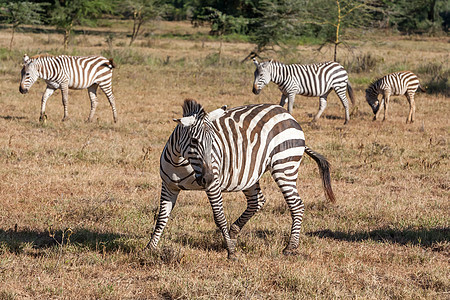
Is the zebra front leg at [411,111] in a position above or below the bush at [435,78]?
below

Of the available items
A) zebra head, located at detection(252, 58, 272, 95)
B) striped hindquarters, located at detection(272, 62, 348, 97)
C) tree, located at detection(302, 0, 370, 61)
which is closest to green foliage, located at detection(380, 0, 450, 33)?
tree, located at detection(302, 0, 370, 61)

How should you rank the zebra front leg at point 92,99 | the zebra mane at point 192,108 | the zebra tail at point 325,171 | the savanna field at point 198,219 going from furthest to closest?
the zebra front leg at point 92,99, the zebra tail at point 325,171, the zebra mane at point 192,108, the savanna field at point 198,219

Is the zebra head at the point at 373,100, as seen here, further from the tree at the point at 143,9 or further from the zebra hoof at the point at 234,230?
the tree at the point at 143,9

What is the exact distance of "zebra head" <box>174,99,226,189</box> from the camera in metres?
4.83

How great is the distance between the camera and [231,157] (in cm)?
556

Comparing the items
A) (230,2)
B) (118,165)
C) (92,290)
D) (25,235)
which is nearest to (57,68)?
(118,165)

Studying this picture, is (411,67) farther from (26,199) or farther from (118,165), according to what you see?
(26,199)

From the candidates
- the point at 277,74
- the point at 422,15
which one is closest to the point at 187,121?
the point at 277,74

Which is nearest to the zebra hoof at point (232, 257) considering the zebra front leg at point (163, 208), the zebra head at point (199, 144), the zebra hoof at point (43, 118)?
the zebra front leg at point (163, 208)

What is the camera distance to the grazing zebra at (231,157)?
495 centimetres

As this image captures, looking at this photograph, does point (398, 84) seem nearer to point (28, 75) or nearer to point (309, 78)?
point (309, 78)

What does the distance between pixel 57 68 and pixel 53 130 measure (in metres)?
1.84

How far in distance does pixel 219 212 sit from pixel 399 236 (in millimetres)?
2593

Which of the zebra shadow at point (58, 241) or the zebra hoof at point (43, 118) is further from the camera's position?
the zebra hoof at point (43, 118)
